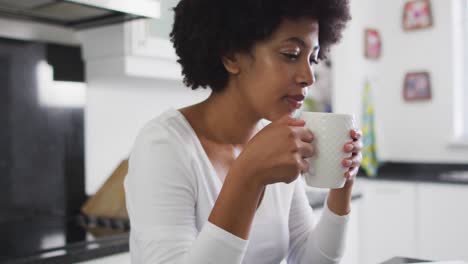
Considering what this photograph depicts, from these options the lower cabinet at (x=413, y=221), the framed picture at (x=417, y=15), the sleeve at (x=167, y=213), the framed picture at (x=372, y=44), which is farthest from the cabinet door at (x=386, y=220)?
the sleeve at (x=167, y=213)

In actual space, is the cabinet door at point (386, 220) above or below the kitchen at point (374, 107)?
below

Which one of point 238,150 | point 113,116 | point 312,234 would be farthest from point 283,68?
point 113,116

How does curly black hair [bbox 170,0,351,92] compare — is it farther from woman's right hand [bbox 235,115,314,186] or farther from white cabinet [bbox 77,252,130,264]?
white cabinet [bbox 77,252,130,264]

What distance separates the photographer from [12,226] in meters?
1.52

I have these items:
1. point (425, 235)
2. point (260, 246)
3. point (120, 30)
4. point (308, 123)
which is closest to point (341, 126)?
point (308, 123)

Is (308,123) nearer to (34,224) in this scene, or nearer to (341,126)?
(341,126)

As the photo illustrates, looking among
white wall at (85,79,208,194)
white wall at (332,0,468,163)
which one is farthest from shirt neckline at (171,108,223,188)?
white wall at (332,0,468,163)

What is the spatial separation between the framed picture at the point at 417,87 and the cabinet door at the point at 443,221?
2.70 feet

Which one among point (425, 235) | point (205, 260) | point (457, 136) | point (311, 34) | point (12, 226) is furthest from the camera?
point (457, 136)

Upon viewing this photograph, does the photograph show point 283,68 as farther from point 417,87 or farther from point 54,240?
point 417,87

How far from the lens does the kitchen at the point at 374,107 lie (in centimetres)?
165

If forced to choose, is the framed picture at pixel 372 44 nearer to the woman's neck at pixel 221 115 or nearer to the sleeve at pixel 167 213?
the woman's neck at pixel 221 115

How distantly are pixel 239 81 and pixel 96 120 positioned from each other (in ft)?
3.38

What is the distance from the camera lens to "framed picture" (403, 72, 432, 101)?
3.28 m
